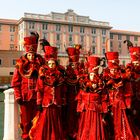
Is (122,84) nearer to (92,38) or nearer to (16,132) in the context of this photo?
(16,132)

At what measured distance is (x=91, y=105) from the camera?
5375 mm

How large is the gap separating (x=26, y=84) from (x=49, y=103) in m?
0.61

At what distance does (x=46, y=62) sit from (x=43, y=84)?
1.40ft

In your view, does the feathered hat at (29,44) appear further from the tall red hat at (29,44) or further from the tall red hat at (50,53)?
the tall red hat at (50,53)

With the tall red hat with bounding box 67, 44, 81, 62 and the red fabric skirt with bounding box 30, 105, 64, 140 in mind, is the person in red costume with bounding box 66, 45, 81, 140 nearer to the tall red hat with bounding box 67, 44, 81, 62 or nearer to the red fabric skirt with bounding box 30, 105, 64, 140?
the tall red hat with bounding box 67, 44, 81, 62

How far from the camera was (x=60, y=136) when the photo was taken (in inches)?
212

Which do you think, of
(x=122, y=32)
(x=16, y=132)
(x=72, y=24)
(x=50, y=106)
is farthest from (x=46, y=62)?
(x=122, y=32)

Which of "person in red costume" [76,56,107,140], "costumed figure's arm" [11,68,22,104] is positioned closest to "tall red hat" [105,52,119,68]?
"person in red costume" [76,56,107,140]

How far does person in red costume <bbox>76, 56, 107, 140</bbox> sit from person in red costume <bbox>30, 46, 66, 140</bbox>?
361 mm

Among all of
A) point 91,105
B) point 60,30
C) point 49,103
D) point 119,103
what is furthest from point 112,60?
point 60,30

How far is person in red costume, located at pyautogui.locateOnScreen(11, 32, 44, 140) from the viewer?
18.4 feet

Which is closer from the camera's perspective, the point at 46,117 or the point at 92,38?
the point at 46,117

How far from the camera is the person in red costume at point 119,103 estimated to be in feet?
17.8

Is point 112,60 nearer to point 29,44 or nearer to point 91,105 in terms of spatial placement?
point 91,105
